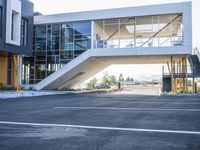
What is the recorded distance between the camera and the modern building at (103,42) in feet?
94.0

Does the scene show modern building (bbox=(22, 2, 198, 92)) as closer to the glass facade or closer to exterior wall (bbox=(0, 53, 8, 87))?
the glass facade

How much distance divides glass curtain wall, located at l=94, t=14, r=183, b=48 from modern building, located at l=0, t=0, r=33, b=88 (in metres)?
7.46

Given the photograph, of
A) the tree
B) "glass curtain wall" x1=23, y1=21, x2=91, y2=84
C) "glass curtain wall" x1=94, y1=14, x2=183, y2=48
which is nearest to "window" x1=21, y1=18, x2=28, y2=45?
"glass curtain wall" x1=23, y1=21, x2=91, y2=84

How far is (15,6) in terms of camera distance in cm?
2834

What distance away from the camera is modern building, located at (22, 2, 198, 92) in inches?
1128

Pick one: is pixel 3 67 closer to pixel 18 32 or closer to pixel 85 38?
pixel 18 32

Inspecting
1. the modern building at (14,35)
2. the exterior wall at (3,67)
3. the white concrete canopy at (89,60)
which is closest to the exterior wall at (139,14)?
the white concrete canopy at (89,60)

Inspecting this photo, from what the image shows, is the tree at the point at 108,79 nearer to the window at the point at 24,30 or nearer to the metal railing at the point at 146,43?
the metal railing at the point at 146,43

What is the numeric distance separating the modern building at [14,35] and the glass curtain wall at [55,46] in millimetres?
2106

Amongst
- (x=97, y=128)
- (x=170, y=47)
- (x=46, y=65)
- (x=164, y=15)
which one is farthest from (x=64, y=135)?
(x=46, y=65)

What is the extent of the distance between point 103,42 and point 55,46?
6.01m

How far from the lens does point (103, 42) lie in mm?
31000

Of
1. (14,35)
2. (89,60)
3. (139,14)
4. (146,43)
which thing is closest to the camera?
→ (14,35)

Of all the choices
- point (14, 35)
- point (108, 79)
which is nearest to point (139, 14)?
point (14, 35)
